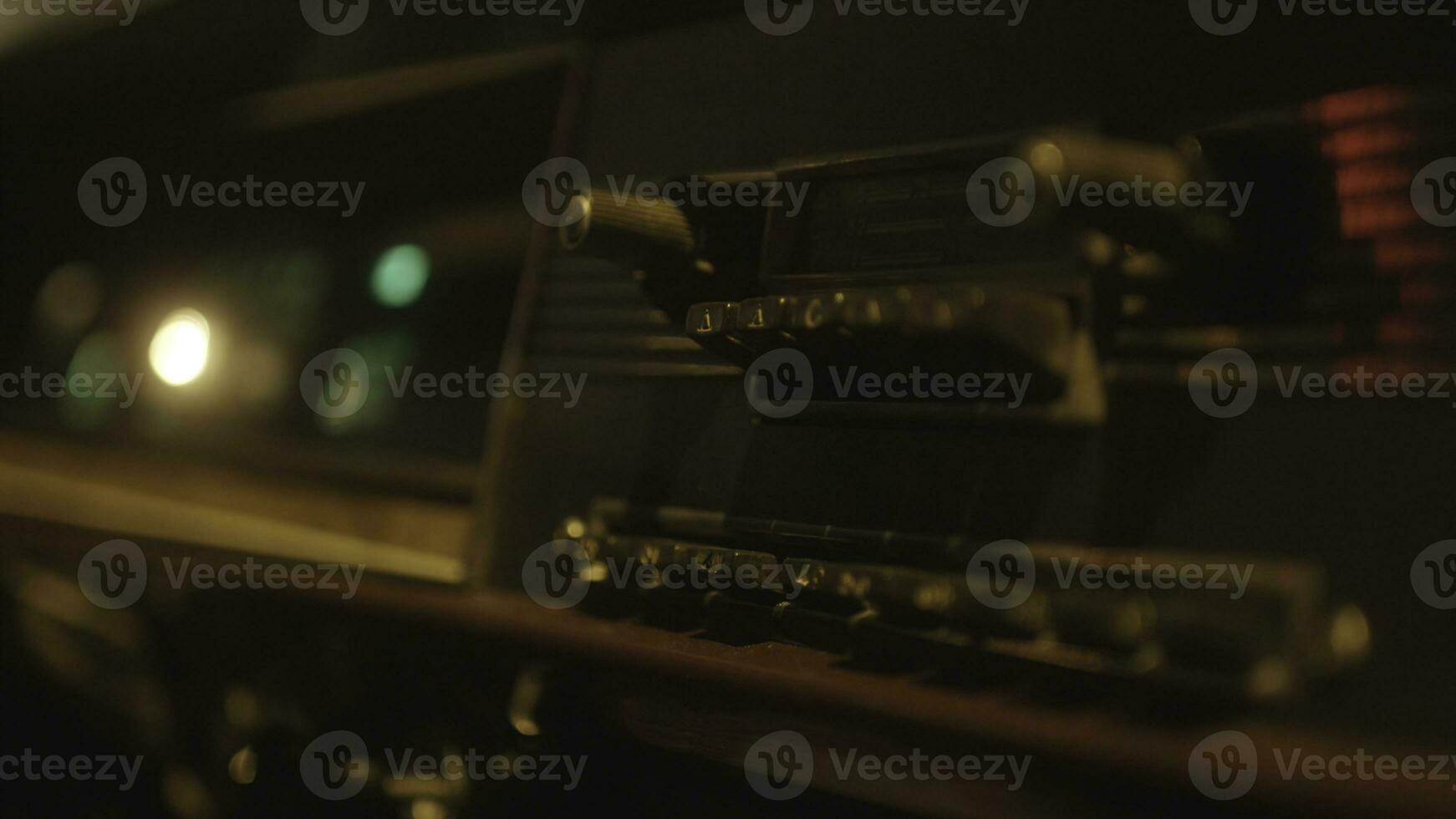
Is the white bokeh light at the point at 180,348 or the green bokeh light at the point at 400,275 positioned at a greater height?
the green bokeh light at the point at 400,275

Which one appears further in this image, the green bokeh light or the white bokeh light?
the white bokeh light

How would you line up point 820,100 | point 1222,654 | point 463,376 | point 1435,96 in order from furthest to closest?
point 463,376 < point 820,100 < point 1435,96 < point 1222,654

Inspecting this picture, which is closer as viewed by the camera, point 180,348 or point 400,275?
point 400,275

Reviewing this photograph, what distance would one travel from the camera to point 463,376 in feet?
3.54

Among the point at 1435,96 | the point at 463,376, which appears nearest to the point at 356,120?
the point at 463,376

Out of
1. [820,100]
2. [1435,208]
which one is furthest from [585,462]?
[1435,208]

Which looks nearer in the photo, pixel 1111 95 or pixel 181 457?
pixel 1111 95

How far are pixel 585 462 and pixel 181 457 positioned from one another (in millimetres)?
777

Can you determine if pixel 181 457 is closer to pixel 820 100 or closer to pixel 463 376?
pixel 463 376

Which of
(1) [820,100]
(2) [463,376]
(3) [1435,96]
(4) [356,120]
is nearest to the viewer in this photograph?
(3) [1435,96]

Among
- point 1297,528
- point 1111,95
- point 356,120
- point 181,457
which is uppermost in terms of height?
point 356,120

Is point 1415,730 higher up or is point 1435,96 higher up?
point 1435,96

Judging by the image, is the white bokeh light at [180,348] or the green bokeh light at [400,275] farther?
the white bokeh light at [180,348]

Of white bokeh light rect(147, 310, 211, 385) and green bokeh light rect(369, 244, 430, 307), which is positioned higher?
green bokeh light rect(369, 244, 430, 307)
